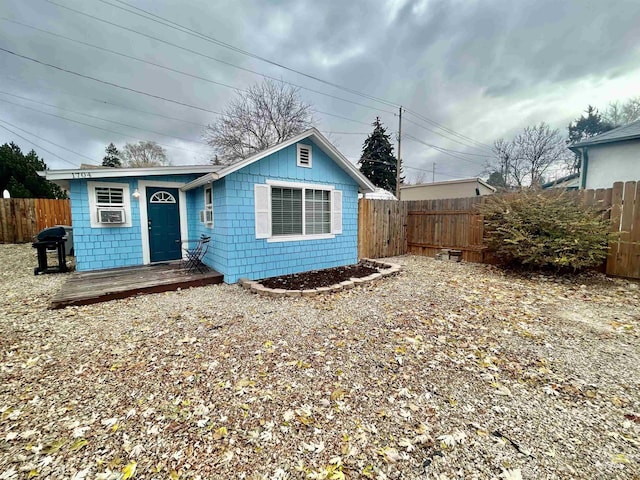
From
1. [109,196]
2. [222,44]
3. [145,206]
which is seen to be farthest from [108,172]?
[222,44]

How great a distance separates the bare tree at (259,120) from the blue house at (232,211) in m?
13.1

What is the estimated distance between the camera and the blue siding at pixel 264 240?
5.43m

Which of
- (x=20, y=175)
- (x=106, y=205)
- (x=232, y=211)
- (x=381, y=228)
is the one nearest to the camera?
(x=232, y=211)

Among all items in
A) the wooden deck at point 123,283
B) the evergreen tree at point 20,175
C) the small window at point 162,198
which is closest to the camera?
the wooden deck at point 123,283

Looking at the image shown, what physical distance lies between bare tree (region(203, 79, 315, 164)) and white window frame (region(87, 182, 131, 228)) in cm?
1339

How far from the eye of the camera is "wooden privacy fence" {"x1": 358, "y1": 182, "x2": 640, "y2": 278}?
5234mm

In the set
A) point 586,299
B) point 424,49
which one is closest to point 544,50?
point 424,49

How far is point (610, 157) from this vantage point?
8.84 m

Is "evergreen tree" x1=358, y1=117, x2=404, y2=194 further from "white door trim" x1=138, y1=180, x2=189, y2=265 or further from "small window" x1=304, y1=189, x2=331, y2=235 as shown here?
"white door trim" x1=138, y1=180, x2=189, y2=265

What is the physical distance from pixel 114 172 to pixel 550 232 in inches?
389

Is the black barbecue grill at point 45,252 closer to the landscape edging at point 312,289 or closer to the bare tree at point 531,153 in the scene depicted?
the landscape edging at point 312,289

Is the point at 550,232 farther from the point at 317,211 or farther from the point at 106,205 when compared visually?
the point at 106,205

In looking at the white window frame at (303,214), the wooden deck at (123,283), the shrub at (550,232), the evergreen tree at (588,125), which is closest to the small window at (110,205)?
the wooden deck at (123,283)

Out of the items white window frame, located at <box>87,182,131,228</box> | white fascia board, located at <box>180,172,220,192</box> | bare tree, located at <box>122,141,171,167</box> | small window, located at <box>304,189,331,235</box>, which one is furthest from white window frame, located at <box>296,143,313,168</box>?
bare tree, located at <box>122,141,171,167</box>
